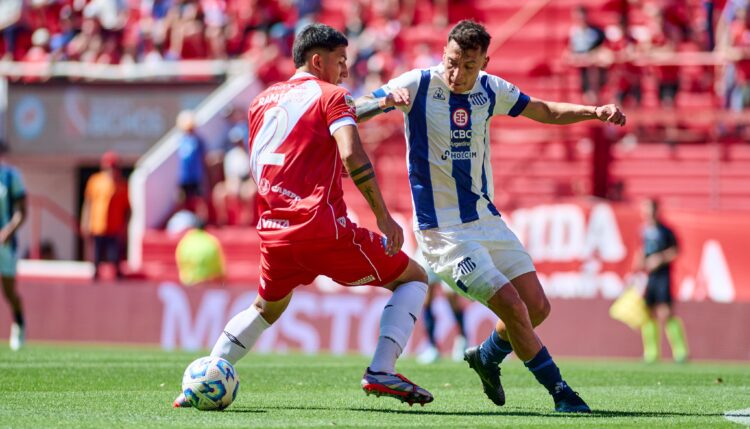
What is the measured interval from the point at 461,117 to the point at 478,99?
182 millimetres

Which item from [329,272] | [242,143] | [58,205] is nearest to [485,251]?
[329,272]

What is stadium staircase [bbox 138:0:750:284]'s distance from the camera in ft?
66.8

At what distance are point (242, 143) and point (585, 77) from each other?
603 centimetres

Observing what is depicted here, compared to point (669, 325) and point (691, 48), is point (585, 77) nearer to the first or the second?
point (691, 48)

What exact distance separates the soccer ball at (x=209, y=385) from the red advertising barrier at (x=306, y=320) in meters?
10.9

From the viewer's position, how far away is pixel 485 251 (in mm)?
8227

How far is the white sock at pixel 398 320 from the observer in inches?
312

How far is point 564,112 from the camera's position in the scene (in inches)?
335

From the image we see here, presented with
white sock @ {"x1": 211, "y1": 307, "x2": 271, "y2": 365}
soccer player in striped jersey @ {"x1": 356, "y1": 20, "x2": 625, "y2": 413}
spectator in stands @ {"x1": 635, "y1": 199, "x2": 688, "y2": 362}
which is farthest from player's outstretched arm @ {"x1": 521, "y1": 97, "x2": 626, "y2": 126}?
spectator in stands @ {"x1": 635, "y1": 199, "x2": 688, "y2": 362}

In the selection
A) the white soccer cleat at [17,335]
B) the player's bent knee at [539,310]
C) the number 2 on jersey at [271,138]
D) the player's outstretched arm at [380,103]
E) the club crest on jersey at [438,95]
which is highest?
the club crest on jersey at [438,95]

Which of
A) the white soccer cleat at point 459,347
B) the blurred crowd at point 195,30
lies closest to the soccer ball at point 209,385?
the white soccer cleat at point 459,347

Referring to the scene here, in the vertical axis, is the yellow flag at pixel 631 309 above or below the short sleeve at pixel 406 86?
below

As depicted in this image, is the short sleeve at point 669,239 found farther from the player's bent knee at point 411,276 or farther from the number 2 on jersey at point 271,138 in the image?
the number 2 on jersey at point 271,138

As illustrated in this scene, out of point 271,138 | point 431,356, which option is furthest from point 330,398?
point 431,356
